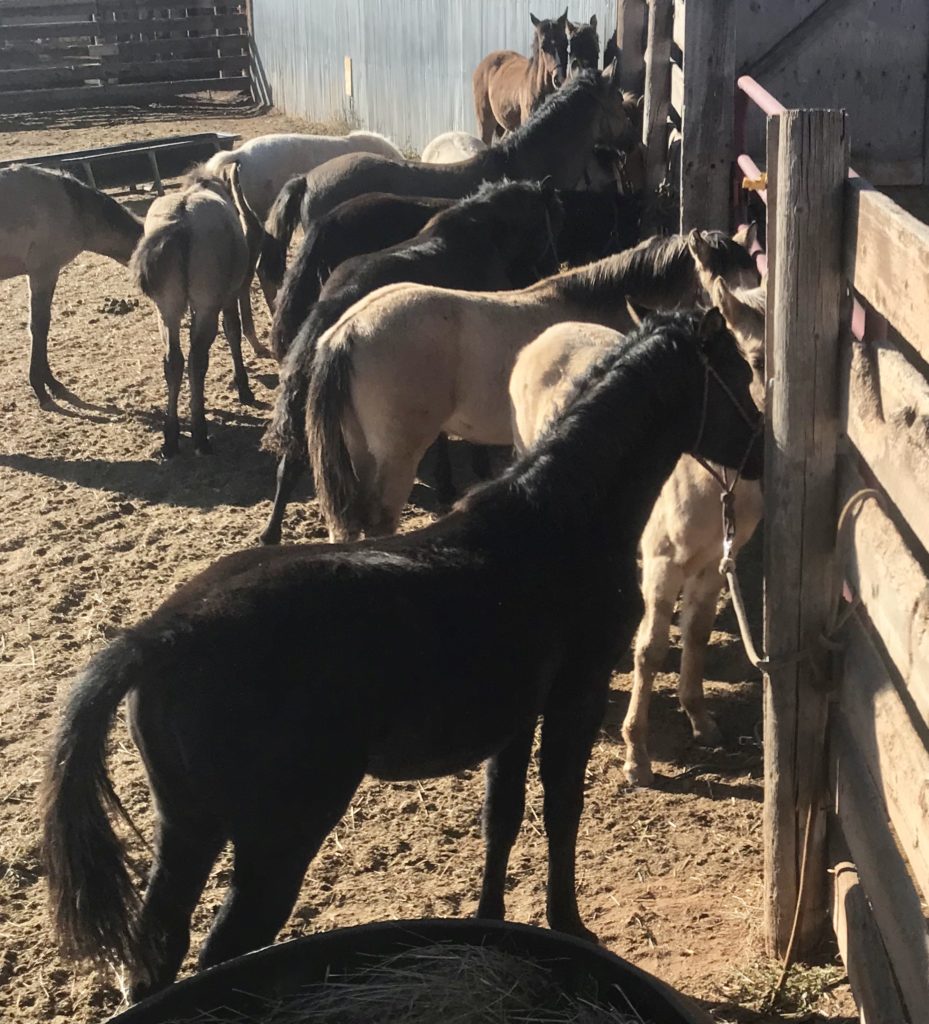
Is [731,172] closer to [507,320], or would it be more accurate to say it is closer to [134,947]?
[507,320]

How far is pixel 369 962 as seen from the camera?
272 cm

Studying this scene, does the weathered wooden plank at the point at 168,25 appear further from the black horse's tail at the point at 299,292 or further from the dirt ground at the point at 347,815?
the black horse's tail at the point at 299,292

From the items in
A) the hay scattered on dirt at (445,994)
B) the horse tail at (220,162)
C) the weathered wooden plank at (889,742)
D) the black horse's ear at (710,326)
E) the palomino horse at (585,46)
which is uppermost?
the palomino horse at (585,46)

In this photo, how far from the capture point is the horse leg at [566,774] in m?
3.20

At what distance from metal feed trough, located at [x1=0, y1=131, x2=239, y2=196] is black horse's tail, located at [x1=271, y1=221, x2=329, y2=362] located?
532 cm

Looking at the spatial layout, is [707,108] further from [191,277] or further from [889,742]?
[889,742]

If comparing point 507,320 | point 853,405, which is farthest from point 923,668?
point 507,320

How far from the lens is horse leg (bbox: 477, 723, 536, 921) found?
329cm

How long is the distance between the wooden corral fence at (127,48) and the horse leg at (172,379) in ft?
60.0

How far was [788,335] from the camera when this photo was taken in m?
2.76

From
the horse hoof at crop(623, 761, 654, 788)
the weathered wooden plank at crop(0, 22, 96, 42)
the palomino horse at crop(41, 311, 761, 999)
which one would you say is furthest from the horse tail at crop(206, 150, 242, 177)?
the weathered wooden plank at crop(0, 22, 96, 42)

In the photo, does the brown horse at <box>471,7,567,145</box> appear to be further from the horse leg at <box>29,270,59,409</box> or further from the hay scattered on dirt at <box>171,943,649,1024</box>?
the hay scattered on dirt at <box>171,943,649,1024</box>

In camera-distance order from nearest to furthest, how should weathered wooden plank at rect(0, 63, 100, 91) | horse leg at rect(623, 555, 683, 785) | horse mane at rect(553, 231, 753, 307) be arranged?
horse leg at rect(623, 555, 683, 785)
horse mane at rect(553, 231, 753, 307)
weathered wooden plank at rect(0, 63, 100, 91)

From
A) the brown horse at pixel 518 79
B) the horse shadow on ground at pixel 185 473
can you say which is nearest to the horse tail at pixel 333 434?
the horse shadow on ground at pixel 185 473
